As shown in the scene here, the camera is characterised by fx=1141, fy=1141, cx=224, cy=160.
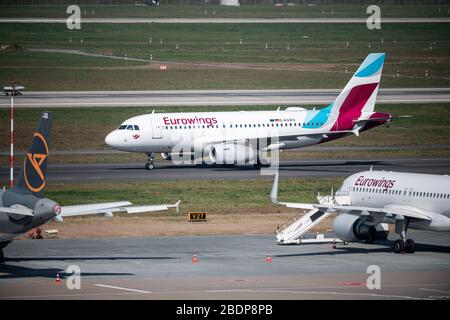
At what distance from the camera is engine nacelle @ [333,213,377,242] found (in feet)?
213

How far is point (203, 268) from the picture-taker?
57.8 m

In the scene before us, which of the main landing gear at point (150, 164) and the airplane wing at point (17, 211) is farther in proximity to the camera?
the main landing gear at point (150, 164)

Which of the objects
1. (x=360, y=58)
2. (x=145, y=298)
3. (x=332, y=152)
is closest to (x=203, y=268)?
(x=145, y=298)

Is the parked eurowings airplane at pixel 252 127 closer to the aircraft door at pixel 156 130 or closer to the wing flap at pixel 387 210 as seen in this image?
the aircraft door at pixel 156 130

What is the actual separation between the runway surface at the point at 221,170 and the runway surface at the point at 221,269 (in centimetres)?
2499

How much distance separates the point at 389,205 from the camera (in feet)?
212

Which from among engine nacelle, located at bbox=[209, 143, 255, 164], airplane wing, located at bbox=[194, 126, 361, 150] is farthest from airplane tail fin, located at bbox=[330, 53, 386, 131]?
engine nacelle, located at bbox=[209, 143, 255, 164]

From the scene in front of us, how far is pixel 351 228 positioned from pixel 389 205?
2.51 meters

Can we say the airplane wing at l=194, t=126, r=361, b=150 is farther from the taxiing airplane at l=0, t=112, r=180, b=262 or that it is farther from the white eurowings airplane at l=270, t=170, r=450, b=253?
the taxiing airplane at l=0, t=112, r=180, b=262

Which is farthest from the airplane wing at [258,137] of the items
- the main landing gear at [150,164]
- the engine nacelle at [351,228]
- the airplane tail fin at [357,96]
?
the engine nacelle at [351,228]

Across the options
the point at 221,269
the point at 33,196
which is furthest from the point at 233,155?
the point at 33,196

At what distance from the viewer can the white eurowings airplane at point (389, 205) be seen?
2422 inches
